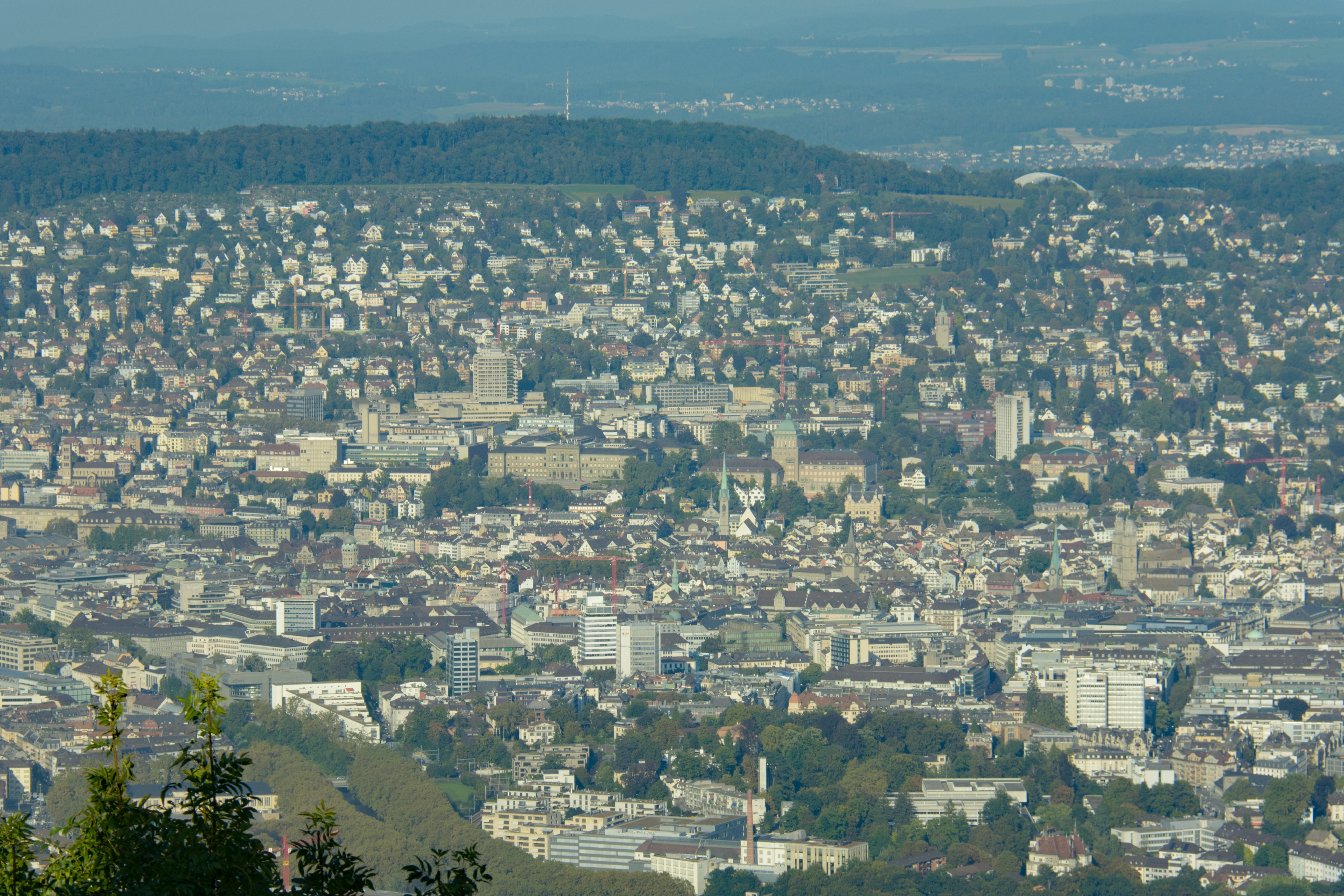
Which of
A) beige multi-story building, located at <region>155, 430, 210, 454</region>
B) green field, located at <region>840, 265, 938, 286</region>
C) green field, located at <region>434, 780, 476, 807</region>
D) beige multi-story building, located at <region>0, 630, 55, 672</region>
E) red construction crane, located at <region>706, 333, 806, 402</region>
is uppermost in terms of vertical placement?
green field, located at <region>840, 265, 938, 286</region>

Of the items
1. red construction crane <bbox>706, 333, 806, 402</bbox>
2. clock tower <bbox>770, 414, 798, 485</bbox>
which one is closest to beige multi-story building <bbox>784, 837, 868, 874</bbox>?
clock tower <bbox>770, 414, 798, 485</bbox>

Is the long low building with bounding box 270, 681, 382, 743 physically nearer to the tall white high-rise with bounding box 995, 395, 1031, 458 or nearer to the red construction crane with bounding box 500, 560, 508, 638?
the red construction crane with bounding box 500, 560, 508, 638

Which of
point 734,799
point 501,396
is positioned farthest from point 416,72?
point 734,799

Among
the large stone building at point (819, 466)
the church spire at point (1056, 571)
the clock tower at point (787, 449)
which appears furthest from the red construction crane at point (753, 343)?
the church spire at point (1056, 571)

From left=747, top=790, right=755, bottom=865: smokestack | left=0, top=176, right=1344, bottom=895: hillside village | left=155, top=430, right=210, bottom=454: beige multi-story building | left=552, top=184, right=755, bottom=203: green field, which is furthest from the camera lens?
left=552, top=184, right=755, bottom=203: green field

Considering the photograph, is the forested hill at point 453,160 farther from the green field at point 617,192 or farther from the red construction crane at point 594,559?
the red construction crane at point 594,559

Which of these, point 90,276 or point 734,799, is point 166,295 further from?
point 734,799

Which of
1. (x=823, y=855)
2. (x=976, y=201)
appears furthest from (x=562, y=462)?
(x=976, y=201)
